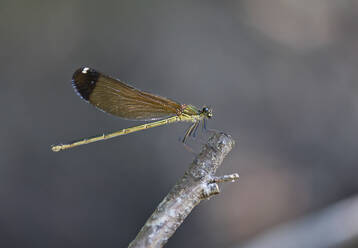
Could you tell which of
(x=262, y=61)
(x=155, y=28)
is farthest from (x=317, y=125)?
(x=155, y=28)

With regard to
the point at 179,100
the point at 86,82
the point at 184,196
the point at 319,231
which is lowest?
the point at 184,196

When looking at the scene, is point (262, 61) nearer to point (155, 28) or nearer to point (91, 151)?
point (155, 28)

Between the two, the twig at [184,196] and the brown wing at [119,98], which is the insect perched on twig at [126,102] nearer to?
the brown wing at [119,98]

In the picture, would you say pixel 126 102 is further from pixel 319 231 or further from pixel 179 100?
pixel 319 231

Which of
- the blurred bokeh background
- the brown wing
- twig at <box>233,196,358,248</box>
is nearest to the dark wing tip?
the brown wing

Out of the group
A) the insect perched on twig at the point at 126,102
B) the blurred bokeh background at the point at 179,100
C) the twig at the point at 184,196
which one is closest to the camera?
the twig at the point at 184,196

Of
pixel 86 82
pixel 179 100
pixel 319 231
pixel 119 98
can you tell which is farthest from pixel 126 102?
pixel 319 231

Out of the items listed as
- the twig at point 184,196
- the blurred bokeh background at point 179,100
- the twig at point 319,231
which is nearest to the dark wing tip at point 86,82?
the twig at point 184,196
